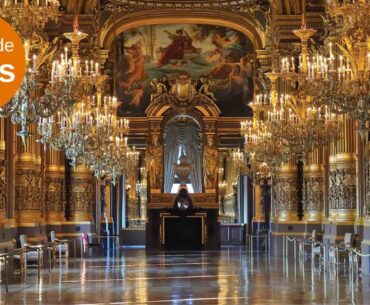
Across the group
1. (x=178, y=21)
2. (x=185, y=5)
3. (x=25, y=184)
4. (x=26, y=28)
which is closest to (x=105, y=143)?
(x=25, y=184)

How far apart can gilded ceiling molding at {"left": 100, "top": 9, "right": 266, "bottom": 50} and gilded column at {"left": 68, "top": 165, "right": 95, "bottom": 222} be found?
22.2ft

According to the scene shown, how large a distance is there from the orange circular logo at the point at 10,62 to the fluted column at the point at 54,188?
725 inches

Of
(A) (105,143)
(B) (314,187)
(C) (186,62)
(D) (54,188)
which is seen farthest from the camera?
(C) (186,62)

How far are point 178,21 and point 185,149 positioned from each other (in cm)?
686

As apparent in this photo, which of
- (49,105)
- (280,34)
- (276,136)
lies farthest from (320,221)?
(49,105)

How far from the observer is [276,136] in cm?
2453

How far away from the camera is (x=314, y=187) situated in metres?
33.0

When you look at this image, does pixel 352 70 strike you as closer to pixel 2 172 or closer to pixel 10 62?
pixel 10 62

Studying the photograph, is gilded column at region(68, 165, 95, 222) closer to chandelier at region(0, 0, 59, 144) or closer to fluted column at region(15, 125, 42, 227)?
fluted column at region(15, 125, 42, 227)

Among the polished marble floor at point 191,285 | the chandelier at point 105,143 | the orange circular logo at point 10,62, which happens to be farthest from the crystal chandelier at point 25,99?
the chandelier at point 105,143

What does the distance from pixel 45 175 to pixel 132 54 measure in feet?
37.7

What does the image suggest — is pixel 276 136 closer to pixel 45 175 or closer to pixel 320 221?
pixel 320 221

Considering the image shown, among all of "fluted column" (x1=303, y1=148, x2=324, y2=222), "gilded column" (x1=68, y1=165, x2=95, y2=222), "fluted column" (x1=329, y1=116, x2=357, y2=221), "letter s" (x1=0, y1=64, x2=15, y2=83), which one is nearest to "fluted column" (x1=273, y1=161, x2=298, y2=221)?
"fluted column" (x1=303, y1=148, x2=324, y2=222)

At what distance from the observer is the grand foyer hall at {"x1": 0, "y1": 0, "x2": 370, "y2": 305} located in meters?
17.7
